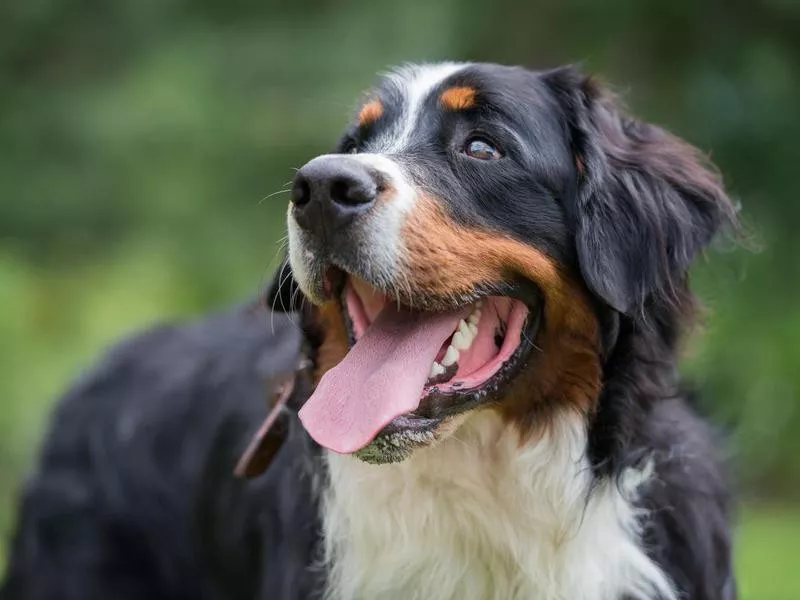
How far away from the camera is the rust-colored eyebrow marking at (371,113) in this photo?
11.1ft

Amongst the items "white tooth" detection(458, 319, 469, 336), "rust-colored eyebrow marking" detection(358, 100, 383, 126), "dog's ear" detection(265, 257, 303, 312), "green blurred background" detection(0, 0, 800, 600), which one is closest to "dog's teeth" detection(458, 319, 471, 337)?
"white tooth" detection(458, 319, 469, 336)

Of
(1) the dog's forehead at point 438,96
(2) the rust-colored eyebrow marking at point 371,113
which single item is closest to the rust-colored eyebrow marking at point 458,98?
(1) the dog's forehead at point 438,96

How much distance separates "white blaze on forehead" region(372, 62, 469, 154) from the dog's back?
958 millimetres

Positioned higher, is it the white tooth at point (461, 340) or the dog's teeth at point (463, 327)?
the dog's teeth at point (463, 327)

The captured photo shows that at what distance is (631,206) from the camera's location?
3.16 meters

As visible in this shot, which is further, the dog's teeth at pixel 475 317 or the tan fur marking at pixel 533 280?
the dog's teeth at pixel 475 317

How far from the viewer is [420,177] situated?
9.88ft

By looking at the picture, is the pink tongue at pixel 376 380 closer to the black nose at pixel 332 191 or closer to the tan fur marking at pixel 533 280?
the tan fur marking at pixel 533 280

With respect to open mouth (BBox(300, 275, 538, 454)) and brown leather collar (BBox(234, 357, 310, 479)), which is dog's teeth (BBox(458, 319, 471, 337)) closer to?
open mouth (BBox(300, 275, 538, 454))

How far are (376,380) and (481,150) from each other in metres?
0.68

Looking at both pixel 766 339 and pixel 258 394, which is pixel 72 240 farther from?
pixel 258 394

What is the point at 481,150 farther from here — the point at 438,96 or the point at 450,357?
the point at 450,357

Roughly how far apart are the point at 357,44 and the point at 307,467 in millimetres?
8229

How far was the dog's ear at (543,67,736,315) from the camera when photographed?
3082mm
